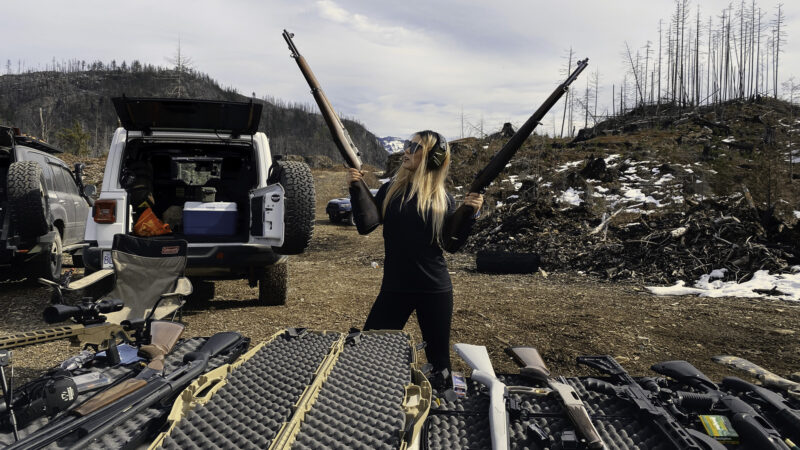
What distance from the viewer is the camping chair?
174 inches

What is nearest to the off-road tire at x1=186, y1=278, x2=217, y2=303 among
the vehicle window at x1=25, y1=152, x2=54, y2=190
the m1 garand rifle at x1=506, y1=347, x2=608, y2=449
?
the vehicle window at x1=25, y1=152, x2=54, y2=190

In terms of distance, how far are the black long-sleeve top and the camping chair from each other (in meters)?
2.70

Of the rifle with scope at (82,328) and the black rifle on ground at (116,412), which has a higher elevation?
the rifle with scope at (82,328)

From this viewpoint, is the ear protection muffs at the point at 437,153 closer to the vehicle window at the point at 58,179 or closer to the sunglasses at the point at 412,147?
the sunglasses at the point at 412,147

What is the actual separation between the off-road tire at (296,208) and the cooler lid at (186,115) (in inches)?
28.4

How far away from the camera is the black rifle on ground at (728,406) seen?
4.84 ft

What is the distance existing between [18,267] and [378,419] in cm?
771

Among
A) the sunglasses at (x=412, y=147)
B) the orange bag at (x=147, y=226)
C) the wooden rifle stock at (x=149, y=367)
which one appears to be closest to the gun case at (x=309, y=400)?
the wooden rifle stock at (x=149, y=367)

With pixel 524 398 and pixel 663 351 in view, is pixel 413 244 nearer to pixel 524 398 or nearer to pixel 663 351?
pixel 524 398

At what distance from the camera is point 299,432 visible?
1.41 meters

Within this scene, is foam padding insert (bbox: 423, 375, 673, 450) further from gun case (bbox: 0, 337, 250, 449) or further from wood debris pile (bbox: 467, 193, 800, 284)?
wood debris pile (bbox: 467, 193, 800, 284)

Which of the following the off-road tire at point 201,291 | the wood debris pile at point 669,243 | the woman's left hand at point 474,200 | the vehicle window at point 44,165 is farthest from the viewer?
the wood debris pile at point 669,243

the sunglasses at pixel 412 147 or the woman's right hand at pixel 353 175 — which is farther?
the woman's right hand at pixel 353 175

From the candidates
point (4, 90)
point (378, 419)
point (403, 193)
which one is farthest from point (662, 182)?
point (4, 90)
